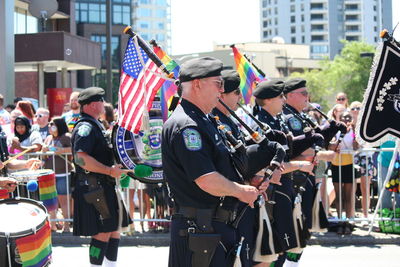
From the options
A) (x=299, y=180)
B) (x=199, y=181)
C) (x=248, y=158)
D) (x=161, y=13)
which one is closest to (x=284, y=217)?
(x=299, y=180)

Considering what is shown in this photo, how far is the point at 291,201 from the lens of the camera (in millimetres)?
6707

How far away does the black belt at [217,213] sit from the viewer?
4676mm

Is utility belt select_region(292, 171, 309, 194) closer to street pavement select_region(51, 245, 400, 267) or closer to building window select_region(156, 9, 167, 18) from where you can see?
street pavement select_region(51, 245, 400, 267)

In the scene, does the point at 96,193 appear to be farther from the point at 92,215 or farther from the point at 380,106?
the point at 380,106

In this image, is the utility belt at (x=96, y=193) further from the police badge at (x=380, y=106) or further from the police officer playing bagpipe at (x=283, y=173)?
the police badge at (x=380, y=106)

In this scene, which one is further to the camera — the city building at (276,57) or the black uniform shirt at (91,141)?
the city building at (276,57)

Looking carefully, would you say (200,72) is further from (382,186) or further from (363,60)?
(363,60)

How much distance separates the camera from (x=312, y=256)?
31.7 ft

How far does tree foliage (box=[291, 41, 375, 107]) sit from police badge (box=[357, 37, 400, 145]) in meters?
73.3

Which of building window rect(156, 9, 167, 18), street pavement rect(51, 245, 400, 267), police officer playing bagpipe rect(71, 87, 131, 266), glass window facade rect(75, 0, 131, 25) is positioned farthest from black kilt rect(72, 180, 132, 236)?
building window rect(156, 9, 167, 18)

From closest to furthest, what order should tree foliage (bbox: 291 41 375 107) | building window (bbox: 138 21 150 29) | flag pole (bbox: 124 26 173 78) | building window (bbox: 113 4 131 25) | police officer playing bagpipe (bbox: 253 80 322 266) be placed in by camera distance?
police officer playing bagpipe (bbox: 253 80 322 266) < flag pole (bbox: 124 26 173 78) < tree foliage (bbox: 291 41 375 107) < building window (bbox: 113 4 131 25) < building window (bbox: 138 21 150 29)

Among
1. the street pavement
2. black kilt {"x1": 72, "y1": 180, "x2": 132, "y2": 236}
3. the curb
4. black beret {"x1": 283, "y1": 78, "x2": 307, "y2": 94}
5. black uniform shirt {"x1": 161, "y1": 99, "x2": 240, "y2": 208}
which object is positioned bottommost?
the street pavement

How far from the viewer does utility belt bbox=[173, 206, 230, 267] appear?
4.62 m

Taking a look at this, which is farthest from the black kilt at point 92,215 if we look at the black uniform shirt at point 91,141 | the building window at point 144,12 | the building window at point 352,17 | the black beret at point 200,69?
the building window at point 144,12
